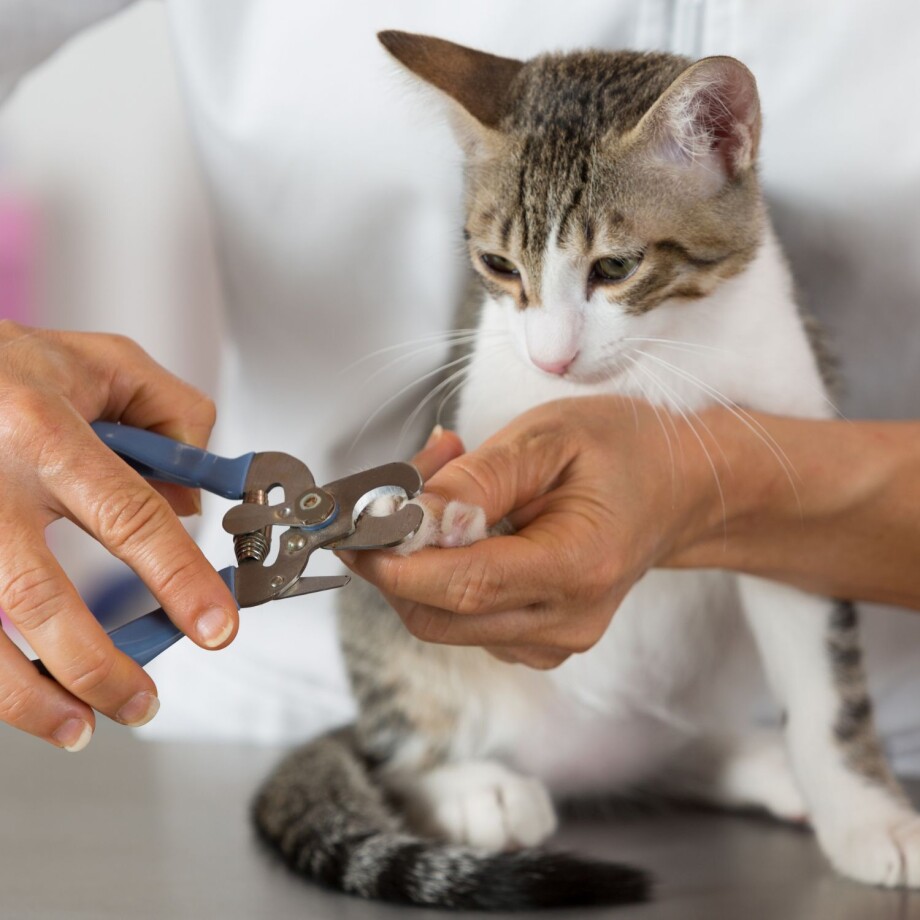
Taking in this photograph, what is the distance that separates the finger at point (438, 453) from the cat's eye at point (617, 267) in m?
0.22

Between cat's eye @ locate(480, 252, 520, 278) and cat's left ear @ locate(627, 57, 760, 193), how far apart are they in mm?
176

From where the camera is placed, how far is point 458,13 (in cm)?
145

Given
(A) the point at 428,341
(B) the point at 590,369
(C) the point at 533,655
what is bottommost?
(C) the point at 533,655

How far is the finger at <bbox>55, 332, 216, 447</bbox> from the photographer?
1.06 m

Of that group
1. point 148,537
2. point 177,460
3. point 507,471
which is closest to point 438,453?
point 507,471

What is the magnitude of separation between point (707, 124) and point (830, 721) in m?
0.64

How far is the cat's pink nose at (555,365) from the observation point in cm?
116

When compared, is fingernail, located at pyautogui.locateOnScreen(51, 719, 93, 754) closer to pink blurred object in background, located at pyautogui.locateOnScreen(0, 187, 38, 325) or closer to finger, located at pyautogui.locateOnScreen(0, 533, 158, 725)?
finger, located at pyautogui.locateOnScreen(0, 533, 158, 725)

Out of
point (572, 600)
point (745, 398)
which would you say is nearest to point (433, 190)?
point (745, 398)

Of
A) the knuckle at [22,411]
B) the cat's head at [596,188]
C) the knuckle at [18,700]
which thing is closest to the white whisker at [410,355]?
the cat's head at [596,188]

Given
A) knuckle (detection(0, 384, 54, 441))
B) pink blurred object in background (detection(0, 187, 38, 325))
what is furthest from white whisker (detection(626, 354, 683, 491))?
pink blurred object in background (detection(0, 187, 38, 325))

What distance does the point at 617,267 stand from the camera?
3.85 feet

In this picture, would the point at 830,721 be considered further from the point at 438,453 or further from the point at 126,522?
the point at 126,522

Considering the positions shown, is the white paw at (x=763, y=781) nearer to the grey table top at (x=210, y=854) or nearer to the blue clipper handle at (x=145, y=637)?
the grey table top at (x=210, y=854)
